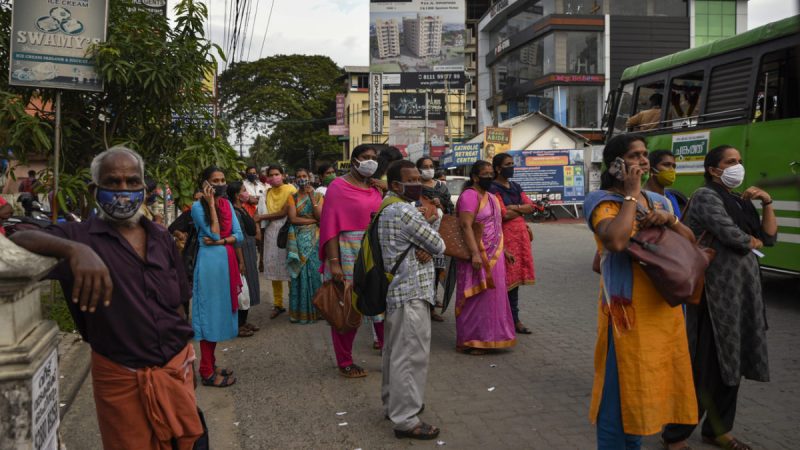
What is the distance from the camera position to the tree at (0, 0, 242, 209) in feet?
19.3

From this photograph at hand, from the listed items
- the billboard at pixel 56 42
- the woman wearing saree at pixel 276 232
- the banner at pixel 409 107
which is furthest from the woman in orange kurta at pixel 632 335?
the banner at pixel 409 107

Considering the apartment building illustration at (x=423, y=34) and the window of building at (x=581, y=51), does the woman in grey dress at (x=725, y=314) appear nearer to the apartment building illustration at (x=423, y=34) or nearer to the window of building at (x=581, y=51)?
the apartment building illustration at (x=423, y=34)

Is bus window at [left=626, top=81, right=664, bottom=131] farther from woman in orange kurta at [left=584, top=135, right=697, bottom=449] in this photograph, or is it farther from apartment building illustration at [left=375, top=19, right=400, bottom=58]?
apartment building illustration at [left=375, top=19, right=400, bottom=58]

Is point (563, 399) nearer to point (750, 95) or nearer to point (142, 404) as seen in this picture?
point (142, 404)

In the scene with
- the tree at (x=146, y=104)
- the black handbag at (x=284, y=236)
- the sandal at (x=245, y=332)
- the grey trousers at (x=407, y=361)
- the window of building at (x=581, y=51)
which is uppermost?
the window of building at (x=581, y=51)

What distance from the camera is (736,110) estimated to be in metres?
8.32

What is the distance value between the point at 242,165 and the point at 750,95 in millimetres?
6053

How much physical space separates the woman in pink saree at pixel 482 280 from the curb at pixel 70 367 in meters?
3.17

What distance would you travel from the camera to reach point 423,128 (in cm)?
3853

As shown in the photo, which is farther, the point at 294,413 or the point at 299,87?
the point at 299,87

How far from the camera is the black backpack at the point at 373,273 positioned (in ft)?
13.9

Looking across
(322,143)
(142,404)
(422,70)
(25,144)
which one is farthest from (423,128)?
(142,404)

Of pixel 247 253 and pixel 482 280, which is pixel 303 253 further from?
pixel 482 280

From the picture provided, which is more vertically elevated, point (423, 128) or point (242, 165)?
point (423, 128)
